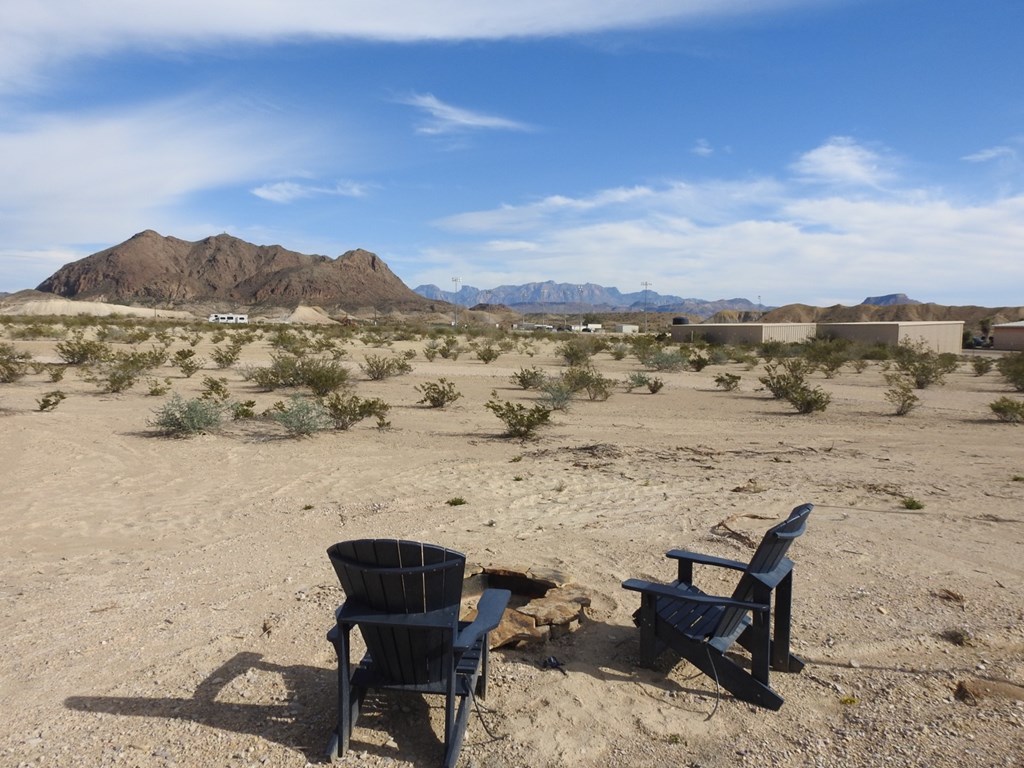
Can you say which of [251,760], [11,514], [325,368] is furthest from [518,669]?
[325,368]

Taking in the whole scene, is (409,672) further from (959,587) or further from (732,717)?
(959,587)

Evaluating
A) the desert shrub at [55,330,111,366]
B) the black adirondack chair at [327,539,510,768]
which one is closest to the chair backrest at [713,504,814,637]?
the black adirondack chair at [327,539,510,768]

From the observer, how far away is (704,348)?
4394 cm

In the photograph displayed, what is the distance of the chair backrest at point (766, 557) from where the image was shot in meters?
4.02

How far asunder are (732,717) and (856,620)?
1.68 m

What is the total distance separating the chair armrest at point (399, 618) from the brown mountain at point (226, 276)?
152 meters

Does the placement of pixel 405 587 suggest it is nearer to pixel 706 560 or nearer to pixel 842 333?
pixel 706 560

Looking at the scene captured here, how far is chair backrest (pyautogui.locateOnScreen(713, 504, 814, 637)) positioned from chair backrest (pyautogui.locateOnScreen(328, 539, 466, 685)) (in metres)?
1.64

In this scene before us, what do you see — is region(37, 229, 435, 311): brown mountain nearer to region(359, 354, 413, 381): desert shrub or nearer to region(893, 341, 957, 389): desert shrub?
region(893, 341, 957, 389): desert shrub

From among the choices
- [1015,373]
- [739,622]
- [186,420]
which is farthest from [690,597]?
[1015,373]

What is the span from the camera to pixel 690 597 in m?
4.09

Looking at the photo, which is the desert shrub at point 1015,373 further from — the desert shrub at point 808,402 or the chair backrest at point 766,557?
the chair backrest at point 766,557

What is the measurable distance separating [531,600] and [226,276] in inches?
7304

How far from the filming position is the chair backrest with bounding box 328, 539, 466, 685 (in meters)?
3.39
